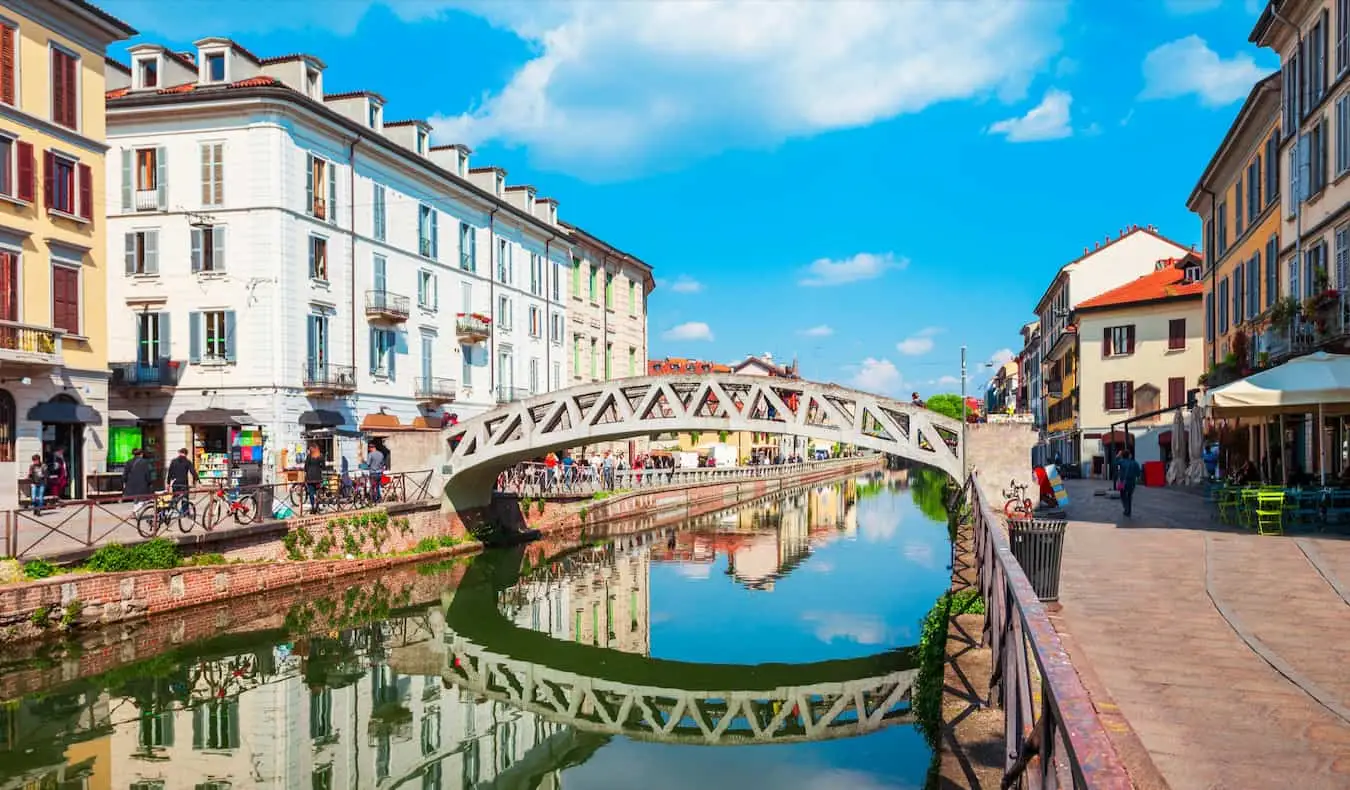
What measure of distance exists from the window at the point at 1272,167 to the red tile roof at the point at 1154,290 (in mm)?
14109

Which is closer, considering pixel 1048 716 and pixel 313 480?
pixel 1048 716

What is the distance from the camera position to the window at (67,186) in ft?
69.0

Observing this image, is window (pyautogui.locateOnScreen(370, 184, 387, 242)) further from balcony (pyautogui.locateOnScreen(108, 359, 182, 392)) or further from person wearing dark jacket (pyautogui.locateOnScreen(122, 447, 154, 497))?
person wearing dark jacket (pyautogui.locateOnScreen(122, 447, 154, 497))

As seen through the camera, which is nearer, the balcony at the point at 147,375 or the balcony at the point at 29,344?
the balcony at the point at 29,344

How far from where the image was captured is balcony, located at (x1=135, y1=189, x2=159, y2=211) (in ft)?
91.8

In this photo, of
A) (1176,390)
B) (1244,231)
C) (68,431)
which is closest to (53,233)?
(68,431)

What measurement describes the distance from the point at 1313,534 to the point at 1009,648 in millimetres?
11670

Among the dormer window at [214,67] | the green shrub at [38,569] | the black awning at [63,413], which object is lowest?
the green shrub at [38,569]

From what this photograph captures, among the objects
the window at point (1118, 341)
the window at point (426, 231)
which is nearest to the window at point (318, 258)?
the window at point (426, 231)

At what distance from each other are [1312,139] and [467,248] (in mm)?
27609

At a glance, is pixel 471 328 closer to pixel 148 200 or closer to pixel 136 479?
pixel 148 200

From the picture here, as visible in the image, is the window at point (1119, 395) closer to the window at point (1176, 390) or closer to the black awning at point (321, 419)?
the window at point (1176, 390)

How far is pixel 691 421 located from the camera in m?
22.9

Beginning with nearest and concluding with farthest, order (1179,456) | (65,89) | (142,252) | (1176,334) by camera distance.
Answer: (1179,456) < (65,89) < (142,252) < (1176,334)
